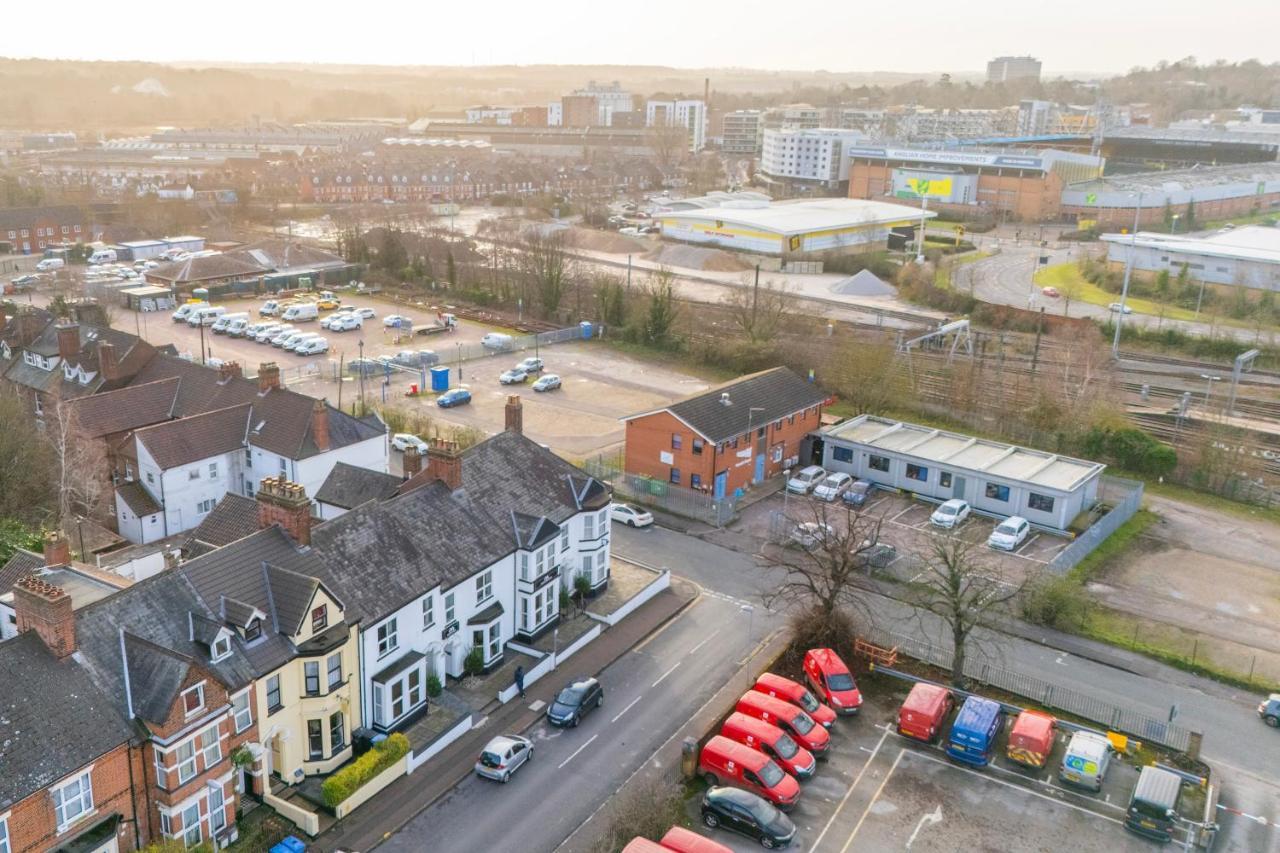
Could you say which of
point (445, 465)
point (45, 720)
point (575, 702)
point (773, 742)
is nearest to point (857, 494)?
point (773, 742)

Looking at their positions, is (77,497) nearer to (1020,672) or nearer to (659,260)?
(1020,672)

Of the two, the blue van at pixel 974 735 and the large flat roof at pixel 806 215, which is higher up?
the large flat roof at pixel 806 215

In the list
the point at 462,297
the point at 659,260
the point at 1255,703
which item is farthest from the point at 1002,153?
the point at 1255,703

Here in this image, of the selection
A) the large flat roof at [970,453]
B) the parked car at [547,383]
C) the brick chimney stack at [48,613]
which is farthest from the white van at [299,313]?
the brick chimney stack at [48,613]

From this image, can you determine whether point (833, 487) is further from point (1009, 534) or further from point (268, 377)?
point (268, 377)

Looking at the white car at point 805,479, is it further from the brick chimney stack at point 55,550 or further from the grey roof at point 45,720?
the grey roof at point 45,720
